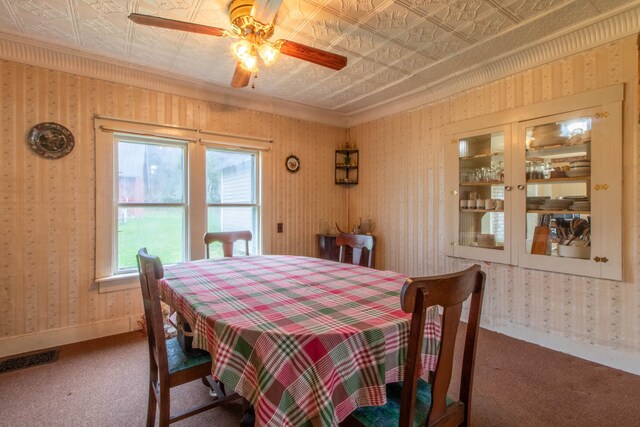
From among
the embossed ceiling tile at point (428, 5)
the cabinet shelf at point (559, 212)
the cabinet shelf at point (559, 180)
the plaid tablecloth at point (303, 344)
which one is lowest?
the plaid tablecloth at point (303, 344)

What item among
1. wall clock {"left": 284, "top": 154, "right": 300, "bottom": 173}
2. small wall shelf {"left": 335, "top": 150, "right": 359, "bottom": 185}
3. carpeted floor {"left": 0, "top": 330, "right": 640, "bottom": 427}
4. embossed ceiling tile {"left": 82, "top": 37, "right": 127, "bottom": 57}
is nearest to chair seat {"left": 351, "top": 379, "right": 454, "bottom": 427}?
carpeted floor {"left": 0, "top": 330, "right": 640, "bottom": 427}

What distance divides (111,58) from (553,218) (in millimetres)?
3981

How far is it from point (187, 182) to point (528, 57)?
3.32 meters

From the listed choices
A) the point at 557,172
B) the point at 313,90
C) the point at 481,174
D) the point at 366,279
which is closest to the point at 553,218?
the point at 557,172

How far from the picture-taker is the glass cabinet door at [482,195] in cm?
284

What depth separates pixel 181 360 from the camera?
1.43m

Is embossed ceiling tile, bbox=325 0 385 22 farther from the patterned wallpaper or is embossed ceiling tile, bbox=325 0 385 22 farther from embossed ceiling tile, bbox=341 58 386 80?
the patterned wallpaper

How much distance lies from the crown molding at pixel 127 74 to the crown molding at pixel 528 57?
4.40 ft

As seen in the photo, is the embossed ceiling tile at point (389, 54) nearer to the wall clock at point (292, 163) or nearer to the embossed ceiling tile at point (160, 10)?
the embossed ceiling tile at point (160, 10)

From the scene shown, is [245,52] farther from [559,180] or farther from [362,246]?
[559,180]

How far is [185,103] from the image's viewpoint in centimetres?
313

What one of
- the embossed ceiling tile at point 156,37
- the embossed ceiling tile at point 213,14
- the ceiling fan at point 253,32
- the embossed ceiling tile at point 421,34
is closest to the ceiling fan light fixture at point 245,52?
the ceiling fan at point 253,32

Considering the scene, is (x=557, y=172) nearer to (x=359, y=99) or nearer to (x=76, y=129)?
(x=359, y=99)

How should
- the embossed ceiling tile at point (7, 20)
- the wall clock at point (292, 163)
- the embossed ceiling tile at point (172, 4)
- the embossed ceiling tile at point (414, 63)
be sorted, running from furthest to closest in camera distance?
the wall clock at point (292, 163) → the embossed ceiling tile at point (414, 63) → the embossed ceiling tile at point (7, 20) → the embossed ceiling tile at point (172, 4)
